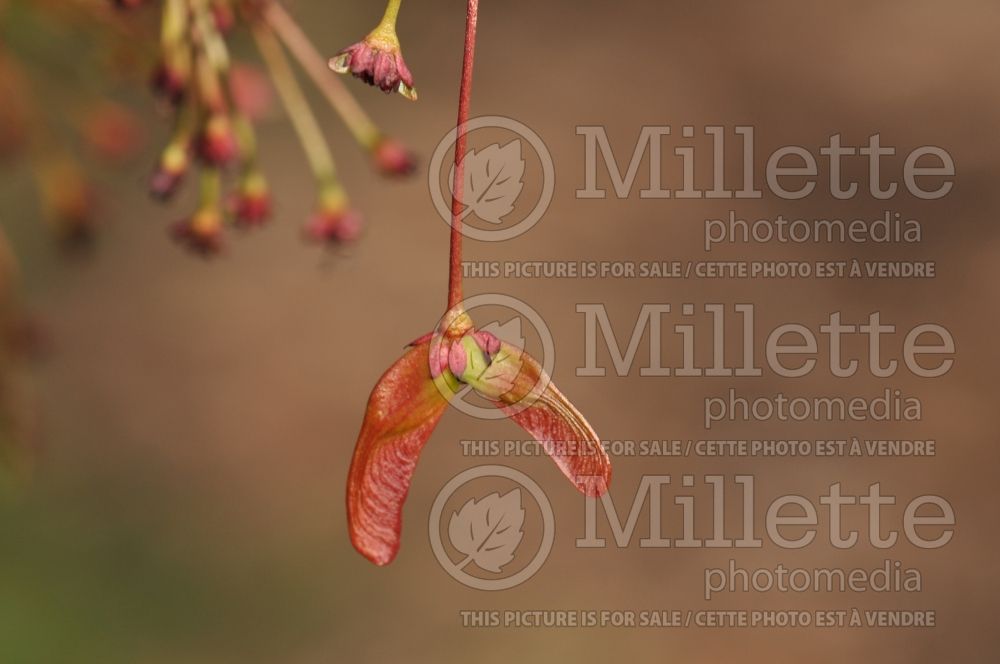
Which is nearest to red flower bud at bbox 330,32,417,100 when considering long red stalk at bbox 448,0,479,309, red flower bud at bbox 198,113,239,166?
long red stalk at bbox 448,0,479,309

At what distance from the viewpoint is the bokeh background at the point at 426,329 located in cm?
253

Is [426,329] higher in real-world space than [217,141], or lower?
higher

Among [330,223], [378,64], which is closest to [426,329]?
[330,223]

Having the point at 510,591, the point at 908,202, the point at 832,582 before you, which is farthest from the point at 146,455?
the point at 908,202

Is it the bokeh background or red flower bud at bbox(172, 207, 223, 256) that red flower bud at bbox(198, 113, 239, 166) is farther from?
the bokeh background

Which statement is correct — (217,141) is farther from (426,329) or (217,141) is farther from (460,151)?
(426,329)

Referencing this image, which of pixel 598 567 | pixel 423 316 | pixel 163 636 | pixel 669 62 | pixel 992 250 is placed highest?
pixel 669 62

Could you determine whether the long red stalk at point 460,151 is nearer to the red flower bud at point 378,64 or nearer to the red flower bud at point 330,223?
the red flower bud at point 378,64

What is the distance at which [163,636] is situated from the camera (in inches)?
98.2

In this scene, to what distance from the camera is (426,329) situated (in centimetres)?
284

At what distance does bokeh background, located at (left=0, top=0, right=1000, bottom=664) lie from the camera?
2529 mm

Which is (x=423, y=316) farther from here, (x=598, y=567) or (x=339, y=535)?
(x=598, y=567)

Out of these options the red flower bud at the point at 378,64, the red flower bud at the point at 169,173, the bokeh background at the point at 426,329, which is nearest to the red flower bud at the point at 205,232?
the red flower bud at the point at 169,173

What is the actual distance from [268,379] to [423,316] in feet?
1.59
